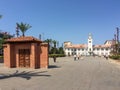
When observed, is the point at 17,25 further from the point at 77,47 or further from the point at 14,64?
the point at 77,47

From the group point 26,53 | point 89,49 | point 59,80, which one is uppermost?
point 89,49

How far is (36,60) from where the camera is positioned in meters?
26.7

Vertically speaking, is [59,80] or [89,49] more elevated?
[89,49]

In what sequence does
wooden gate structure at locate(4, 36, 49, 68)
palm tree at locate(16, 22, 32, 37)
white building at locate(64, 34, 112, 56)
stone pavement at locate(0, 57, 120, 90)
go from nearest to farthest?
1. stone pavement at locate(0, 57, 120, 90)
2. wooden gate structure at locate(4, 36, 49, 68)
3. palm tree at locate(16, 22, 32, 37)
4. white building at locate(64, 34, 112, 56)

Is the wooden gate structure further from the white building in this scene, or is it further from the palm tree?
the white building

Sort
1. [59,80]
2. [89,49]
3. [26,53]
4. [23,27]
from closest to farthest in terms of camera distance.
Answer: [59,80]
[26,53]
[23,27]
[89,49]

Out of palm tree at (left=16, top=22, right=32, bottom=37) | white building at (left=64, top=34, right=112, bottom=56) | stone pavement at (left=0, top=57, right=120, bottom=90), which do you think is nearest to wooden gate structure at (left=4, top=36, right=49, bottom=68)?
stone pavement at (left=0, top=57, right=120, bottom=90)

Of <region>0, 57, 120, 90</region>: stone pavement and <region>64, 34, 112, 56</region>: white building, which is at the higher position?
<region>64, 34, 112, 56</region>: white building

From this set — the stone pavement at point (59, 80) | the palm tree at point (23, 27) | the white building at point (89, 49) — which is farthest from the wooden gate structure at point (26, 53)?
the white building at point (89, 49)

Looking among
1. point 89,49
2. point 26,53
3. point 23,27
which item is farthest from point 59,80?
point 89,49

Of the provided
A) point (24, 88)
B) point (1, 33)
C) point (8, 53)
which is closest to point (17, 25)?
point (1, 33)

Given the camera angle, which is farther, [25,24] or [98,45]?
[98,45]

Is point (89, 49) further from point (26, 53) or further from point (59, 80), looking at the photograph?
point (59, 80)

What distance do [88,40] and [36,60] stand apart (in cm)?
12592
